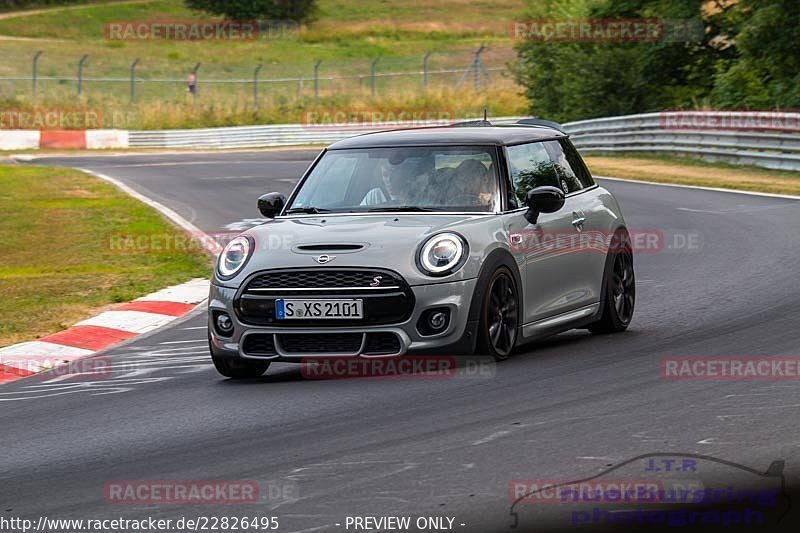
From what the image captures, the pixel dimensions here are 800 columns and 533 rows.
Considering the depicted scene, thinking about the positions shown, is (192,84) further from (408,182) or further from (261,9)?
(408,182)

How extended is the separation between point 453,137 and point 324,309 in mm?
1877

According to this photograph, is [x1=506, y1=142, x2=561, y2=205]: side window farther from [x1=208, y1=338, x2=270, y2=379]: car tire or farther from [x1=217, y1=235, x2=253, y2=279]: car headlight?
[x1=208, y1=338, x2=270, y2=379]: car tire

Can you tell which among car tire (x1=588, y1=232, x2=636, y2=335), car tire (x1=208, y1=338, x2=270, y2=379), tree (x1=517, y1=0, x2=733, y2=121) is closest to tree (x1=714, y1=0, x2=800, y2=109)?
tree (x1=517, y1=0, x2=733, y2=121)

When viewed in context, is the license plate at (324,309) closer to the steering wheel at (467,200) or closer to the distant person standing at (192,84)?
the steering wheel at (467,200)

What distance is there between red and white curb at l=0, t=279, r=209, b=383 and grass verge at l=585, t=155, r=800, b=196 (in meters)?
13.1

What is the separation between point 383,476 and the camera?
5.66m

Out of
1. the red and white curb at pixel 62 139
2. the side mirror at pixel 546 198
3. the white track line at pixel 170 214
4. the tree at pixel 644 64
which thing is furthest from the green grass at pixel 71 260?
the red and white curb at pixel 62 139

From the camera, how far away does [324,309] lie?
802 cm

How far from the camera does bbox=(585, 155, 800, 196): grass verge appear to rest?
991 inches

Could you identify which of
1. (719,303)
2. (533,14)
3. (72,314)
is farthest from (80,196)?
(533,14)

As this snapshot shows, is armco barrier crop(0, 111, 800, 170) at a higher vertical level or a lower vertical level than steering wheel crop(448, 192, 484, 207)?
lower

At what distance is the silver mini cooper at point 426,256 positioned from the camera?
8.03 meters

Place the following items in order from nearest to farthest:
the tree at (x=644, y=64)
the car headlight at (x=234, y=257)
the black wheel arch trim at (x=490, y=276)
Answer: the black wheel arch trim at (x=490, y=276) → the car headlight at (x=234, y=257) → the tree at (x=644, y=64)

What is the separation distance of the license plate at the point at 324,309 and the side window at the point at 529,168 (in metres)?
1.61
